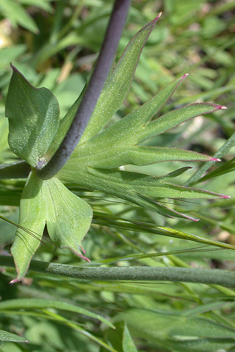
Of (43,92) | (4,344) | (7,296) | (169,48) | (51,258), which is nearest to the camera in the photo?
(43,92)

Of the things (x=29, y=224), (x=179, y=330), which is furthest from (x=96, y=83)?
(x=179, y=330)

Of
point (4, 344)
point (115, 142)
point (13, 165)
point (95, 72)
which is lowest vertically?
point (4, 344)

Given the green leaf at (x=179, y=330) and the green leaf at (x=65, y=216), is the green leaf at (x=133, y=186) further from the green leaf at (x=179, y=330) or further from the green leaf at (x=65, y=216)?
the green leaf at (x=179, y=330)

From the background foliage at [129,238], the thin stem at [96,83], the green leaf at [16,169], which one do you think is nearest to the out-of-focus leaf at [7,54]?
the background foliage at [129,238]

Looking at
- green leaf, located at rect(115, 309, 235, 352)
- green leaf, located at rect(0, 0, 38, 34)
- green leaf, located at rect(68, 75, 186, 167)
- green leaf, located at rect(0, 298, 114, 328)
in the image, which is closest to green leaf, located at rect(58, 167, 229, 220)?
green leaf, located at rect(68, 75, 186, 167)

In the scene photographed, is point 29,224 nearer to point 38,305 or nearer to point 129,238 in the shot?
point 38,305

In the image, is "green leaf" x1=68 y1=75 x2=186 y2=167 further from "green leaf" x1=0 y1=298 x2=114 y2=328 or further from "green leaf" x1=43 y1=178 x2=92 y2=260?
"green leaf" x1=0 y1=298 x2=114 y2=328

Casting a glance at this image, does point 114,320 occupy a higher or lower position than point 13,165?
lower

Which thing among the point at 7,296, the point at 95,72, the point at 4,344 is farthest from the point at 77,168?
the point at 7,296

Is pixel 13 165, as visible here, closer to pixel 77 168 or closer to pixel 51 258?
pixel 77 168
